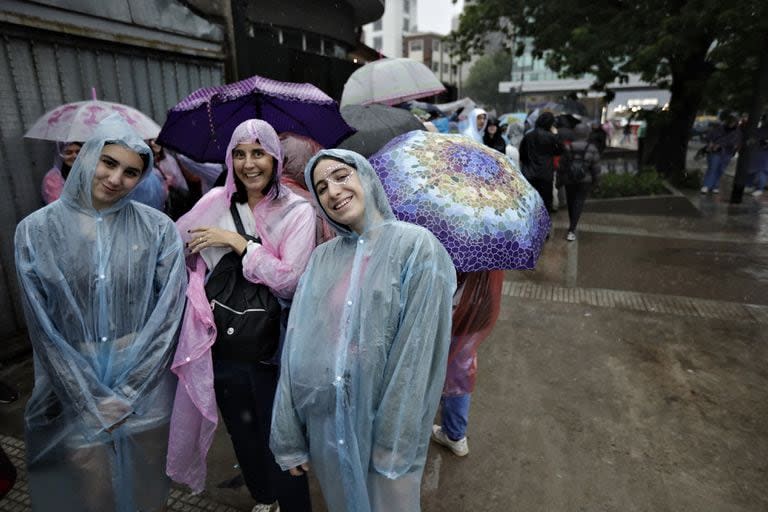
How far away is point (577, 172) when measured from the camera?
6.70m

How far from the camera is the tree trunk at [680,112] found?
10.5 meters

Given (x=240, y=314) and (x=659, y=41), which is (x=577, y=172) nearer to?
(x=659, y=41)

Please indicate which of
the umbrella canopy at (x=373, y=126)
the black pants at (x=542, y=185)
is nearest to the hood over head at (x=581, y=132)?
the black pants at (x=542, y=185)

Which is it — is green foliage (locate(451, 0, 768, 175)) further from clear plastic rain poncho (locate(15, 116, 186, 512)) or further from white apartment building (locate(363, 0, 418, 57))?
white apartment building (locate(363, 0, 418, 57))

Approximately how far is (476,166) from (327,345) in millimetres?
1170

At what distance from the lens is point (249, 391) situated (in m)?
2.19

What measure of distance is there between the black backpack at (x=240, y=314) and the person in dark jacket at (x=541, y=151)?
5.76 meters

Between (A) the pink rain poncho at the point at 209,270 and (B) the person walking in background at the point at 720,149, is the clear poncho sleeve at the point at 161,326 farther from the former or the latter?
(B) the person walking in background at the point at 720,149

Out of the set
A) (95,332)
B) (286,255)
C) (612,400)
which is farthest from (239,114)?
(612,400)

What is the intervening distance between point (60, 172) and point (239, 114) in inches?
65.5

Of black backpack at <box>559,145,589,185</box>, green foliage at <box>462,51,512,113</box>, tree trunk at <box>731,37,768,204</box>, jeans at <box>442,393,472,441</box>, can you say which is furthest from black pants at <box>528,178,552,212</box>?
green foliage at <box>462,51,512,113</box>

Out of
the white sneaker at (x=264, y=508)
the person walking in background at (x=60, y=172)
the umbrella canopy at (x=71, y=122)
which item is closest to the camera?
the white sneaker at (x=264, y=508)

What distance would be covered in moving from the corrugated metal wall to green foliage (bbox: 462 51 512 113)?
61890mm

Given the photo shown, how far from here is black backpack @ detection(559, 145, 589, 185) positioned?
670 cm
